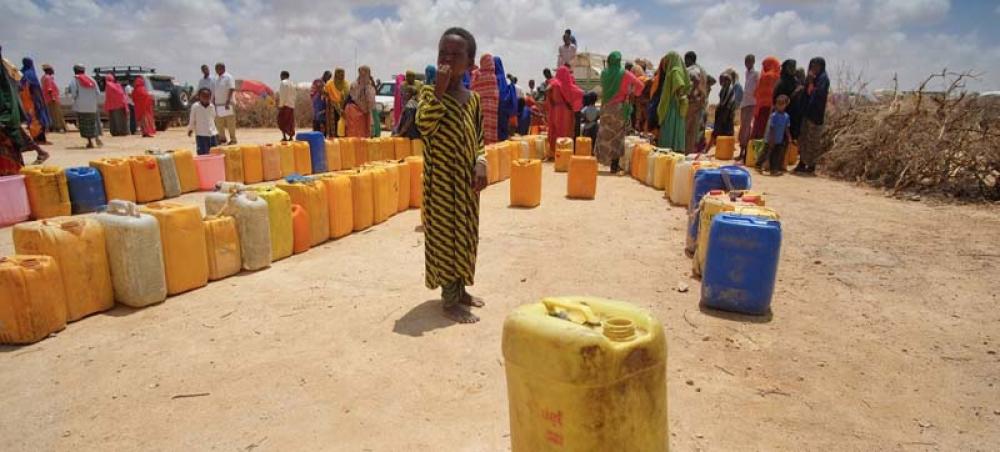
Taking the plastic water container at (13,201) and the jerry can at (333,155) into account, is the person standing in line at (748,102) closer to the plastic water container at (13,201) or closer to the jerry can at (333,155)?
the jerry can at (333,155)

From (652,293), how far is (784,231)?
235cm

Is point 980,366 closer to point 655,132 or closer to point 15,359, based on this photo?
point 15,359

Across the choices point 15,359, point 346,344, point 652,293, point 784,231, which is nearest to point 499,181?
point 784,231

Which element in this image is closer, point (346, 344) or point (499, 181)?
point (346, 344)

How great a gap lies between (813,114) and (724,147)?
2.21 meters

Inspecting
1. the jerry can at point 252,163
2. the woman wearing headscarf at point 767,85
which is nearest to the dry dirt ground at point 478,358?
the jerry can at point 252,163

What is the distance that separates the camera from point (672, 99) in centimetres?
910

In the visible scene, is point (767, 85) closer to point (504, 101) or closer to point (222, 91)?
point (504, 101)

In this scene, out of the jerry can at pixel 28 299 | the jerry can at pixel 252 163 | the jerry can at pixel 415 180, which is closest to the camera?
the jerry can at pixel 28 299

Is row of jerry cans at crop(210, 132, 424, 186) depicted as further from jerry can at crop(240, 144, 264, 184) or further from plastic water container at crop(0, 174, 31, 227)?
plastic water container at crop(0, 174, 31, 227)

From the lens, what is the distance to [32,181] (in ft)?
18.5

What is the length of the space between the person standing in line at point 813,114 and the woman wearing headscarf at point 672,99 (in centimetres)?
195

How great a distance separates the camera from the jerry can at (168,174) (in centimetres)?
696

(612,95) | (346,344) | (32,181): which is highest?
(612,95)
